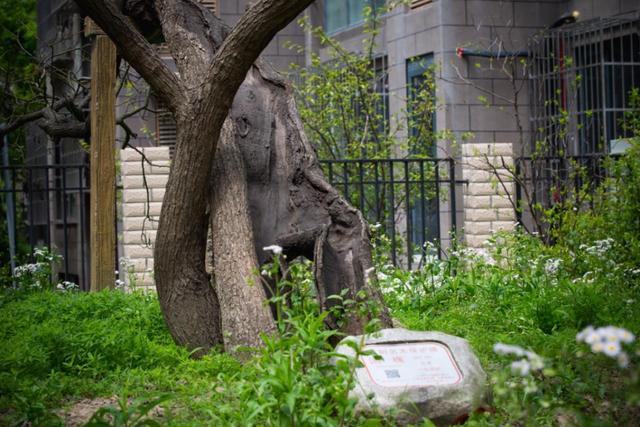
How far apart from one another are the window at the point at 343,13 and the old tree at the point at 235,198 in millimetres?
11391

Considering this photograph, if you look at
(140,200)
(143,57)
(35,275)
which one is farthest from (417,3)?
(143,57)

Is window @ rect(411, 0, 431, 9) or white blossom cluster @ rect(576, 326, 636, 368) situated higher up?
window @ rect(411, 0, 431, 9)

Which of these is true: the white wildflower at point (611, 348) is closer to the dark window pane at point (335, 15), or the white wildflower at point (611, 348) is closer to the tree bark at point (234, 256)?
the tree bark at point (234, 256)

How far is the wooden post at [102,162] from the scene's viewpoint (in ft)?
33.4

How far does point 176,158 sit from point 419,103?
9.11 meters

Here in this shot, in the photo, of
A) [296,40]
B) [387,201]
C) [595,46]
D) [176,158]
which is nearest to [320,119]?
[387,201]

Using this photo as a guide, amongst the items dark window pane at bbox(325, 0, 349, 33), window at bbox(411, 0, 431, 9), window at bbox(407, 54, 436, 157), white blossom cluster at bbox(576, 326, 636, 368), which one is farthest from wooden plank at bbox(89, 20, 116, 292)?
dark window pane at bbox(325, 0, 349, 33)

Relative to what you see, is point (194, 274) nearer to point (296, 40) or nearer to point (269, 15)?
point (269, 15)

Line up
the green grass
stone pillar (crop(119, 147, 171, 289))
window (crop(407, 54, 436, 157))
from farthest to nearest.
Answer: window (crop(407, 54, 436, 157)) < stone pillar (crop(119, 147, 171, 289)) < the green grass

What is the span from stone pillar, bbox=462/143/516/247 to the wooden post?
506 cm

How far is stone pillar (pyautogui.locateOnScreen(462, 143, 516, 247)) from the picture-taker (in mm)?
13453

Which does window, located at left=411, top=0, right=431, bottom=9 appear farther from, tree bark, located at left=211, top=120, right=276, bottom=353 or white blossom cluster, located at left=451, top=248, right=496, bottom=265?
tree bark, located at left=211, top=120, right=276, bottom=353

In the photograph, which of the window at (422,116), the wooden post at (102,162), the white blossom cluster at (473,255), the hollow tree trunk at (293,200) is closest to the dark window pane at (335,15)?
the window at (422,116)

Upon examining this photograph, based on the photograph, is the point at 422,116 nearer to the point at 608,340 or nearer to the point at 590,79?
the point at 590,79
